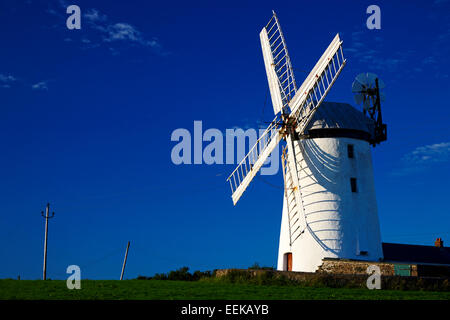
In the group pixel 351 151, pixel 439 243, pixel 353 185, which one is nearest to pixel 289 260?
pixel 353 185

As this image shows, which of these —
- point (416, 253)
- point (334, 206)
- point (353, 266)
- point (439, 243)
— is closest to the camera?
point (353, 266)

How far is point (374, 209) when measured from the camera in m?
28.1

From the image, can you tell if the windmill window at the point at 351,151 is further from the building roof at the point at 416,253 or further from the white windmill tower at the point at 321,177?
the building roof at the point at 416,253

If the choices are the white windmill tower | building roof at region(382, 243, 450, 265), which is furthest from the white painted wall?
building roof at region(382, 243, 450, 265)

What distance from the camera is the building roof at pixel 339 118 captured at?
27859mm

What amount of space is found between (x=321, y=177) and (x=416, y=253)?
1391 cm

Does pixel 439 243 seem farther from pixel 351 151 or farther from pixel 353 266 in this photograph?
pixel 353 266

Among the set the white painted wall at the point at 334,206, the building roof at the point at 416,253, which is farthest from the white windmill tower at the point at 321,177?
the building roof at the point at 416,253

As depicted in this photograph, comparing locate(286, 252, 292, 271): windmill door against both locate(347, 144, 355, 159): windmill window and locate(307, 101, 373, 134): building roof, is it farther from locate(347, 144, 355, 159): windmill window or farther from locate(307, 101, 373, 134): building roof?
locate(307, 101, 373, 134): building roof

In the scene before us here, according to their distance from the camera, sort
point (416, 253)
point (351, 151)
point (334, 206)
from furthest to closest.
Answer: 1. point (416, 253)
2. point (351, 151)
3. point (334, 206)

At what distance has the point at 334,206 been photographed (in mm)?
26953

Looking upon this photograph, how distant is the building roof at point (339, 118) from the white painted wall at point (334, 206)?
740 millimetres
